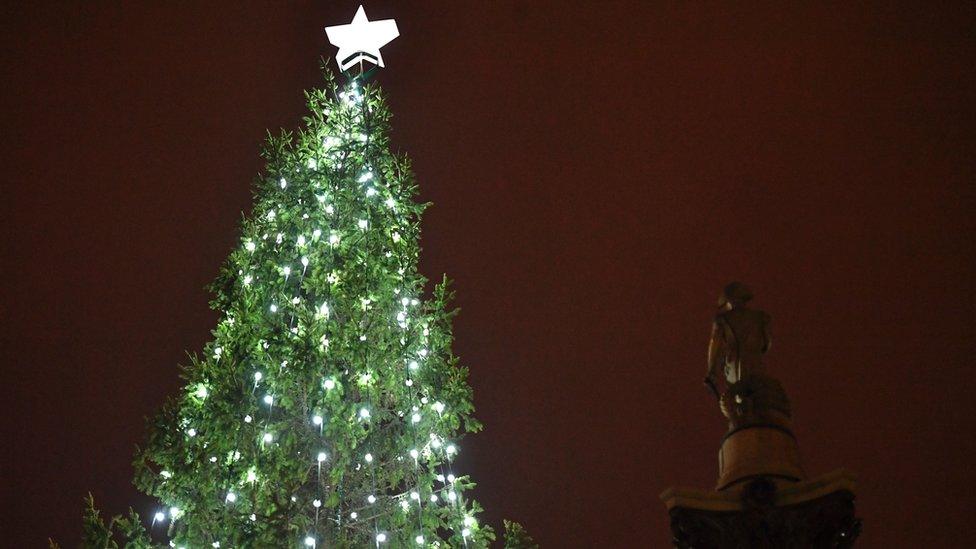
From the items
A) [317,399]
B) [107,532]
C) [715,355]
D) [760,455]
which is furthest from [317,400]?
[760,455]

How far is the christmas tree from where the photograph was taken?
8945 millimetres

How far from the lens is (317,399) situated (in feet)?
30.3

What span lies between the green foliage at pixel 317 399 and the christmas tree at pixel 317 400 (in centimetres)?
2

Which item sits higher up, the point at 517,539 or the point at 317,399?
the point at 317,399

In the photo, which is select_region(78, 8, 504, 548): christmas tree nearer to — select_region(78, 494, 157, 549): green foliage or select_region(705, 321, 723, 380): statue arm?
select_region(78, 494, 157, 549): green foliage

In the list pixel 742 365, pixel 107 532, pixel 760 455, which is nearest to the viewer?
pixel 760 455

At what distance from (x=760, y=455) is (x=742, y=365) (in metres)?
0.93

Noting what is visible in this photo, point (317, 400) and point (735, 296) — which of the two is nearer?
point (735, 296)

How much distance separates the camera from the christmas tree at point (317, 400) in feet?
29.3

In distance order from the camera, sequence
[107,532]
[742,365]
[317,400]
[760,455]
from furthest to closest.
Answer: [317,400] → [107,532] → [742,365] → [760,455]

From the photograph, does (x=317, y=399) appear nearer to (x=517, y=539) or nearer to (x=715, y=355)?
(x=517, y=539)

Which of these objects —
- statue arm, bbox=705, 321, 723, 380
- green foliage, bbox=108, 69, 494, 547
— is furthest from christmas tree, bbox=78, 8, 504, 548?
statue arm, bbox=705, 321, 723, 380

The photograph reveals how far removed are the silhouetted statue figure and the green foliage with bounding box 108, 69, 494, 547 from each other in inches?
119

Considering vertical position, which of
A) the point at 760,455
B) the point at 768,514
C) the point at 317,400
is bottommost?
the point at 768,514
